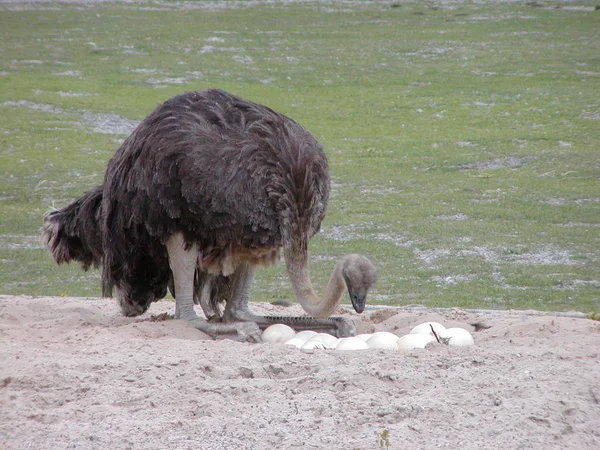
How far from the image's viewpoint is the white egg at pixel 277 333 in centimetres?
673

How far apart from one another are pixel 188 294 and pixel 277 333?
735 mm

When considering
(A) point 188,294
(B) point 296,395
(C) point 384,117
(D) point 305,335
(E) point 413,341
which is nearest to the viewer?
(B) point 296,395

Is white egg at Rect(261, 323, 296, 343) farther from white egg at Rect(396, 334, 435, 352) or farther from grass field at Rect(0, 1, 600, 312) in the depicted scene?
grass field at Rect(0, 1, 600, 312)

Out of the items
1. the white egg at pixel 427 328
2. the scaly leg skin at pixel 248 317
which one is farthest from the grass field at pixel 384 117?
the white egg at pixel 427 328

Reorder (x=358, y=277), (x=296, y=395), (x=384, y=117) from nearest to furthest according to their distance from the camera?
1. (x=296, y=395)
2. (x=358, y=277)
3. (x=384, y=117)

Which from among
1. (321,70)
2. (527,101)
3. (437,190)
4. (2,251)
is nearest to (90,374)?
(2,251)

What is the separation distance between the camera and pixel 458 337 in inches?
245

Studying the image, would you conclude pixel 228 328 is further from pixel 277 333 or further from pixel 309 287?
pixel 309 287

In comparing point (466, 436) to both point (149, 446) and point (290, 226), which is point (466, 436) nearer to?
point (149, 446)

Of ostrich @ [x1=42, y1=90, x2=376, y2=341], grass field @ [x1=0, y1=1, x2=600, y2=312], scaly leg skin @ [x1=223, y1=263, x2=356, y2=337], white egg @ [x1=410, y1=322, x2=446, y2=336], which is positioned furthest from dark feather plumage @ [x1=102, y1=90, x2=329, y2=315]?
grass field @ [x1=0, y1=1, x2=600, y2=312]

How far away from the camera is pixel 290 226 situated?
21.5 feet

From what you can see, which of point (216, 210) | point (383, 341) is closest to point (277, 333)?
point (383, 341)

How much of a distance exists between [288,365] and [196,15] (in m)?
21.0

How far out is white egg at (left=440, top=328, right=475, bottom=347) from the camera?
618 centimetres
